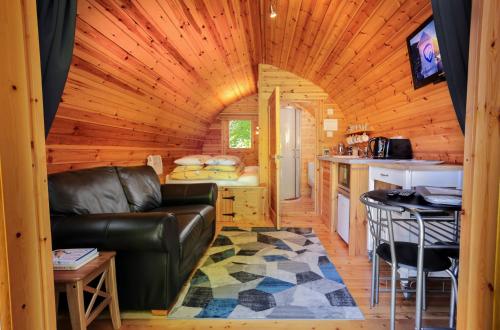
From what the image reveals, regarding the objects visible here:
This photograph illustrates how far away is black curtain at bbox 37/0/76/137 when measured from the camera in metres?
0.98

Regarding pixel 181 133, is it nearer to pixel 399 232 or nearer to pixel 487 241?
pixel 399 232

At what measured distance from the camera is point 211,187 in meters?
3.00

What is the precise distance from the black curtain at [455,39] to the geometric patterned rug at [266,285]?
1.44 m

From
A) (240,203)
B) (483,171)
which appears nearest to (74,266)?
(483,171)

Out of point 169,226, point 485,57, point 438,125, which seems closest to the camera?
point 485,57

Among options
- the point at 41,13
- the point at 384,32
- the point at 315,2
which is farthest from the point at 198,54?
the point at 41,13

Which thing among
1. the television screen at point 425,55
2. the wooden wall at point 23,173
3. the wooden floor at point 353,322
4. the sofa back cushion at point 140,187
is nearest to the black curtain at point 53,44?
the wooden wall at point 23,173

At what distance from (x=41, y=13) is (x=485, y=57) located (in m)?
1.56

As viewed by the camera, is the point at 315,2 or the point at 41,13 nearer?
the point at 41,13

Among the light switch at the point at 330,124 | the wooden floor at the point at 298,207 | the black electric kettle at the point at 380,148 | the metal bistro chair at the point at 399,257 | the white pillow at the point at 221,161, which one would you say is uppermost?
the light switch at the point at 330,124

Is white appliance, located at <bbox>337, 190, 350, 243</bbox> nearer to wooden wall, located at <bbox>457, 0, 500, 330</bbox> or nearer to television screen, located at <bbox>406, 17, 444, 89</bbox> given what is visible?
television screen, located at <bbox>406, 17, 444, 89</bbox>

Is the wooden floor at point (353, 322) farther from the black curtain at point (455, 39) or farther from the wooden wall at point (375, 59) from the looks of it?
the black curtain at point (455, 39)

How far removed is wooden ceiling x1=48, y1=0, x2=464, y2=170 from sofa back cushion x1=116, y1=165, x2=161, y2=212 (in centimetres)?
36

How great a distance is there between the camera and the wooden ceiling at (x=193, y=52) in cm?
187
